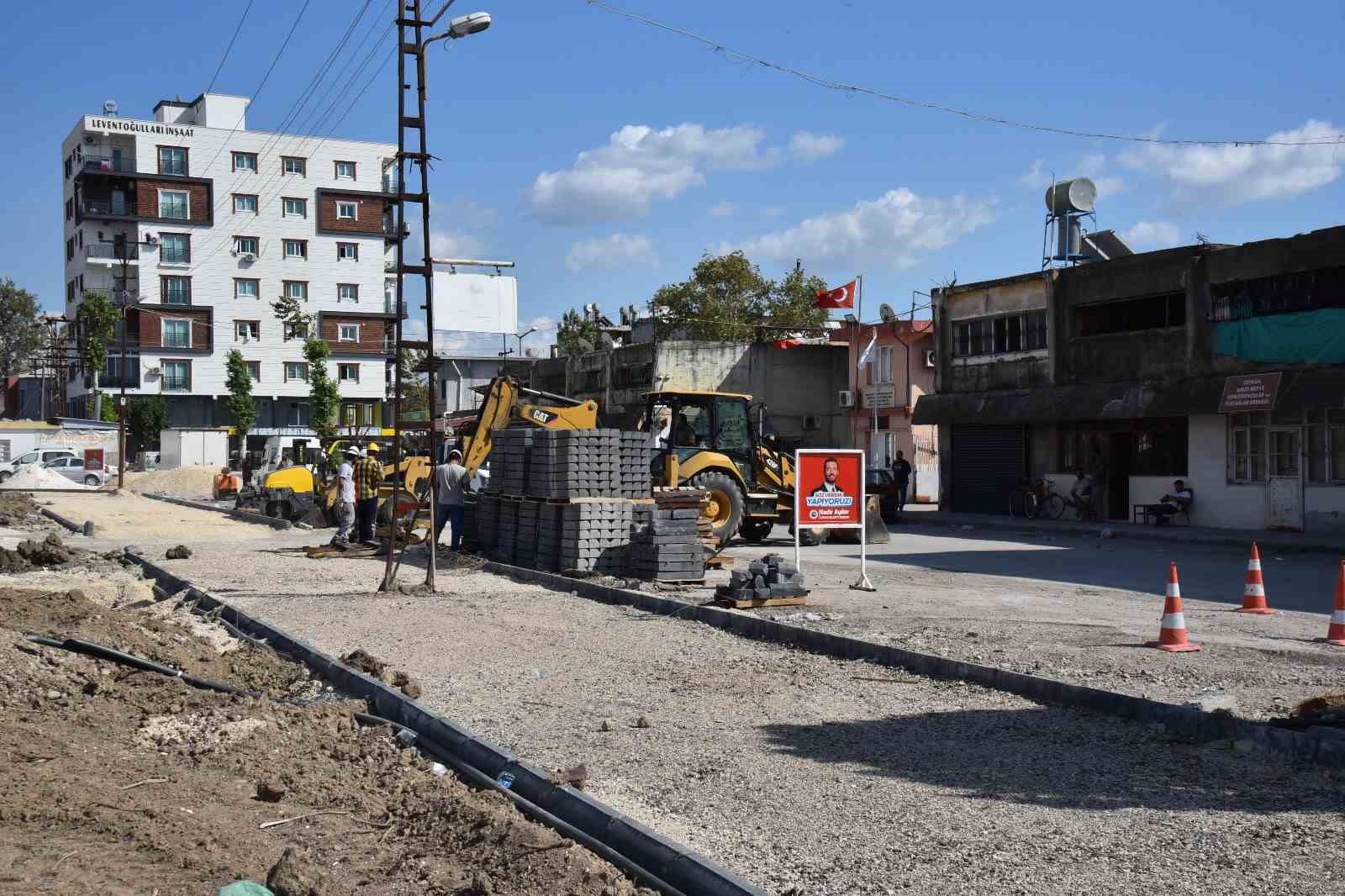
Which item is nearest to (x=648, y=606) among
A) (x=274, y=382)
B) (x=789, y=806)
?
(x=789, y=806)

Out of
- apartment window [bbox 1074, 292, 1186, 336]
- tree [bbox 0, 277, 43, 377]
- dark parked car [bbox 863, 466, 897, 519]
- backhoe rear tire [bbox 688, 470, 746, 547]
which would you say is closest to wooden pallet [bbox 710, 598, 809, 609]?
backhoe rear tire [bbox 688, 470, 746, 547]

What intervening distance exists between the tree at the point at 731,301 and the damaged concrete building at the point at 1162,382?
28.2 metres

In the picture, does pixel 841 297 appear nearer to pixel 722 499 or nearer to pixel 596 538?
pixel 722 499

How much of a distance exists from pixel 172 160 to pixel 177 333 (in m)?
10.9

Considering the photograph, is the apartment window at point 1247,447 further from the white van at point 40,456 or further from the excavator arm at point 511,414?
the white van at point 40,456

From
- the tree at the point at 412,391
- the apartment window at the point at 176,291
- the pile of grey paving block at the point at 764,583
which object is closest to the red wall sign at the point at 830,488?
the pile of grey paving block at the point at 764,583

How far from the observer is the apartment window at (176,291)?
8250cm

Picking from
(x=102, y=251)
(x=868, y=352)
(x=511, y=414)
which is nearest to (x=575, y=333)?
(x=102, y=251)

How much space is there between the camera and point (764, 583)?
14.5m

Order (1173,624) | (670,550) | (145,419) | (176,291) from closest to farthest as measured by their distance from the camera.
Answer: (1173,624), (670,550), (145,419), (176,291)

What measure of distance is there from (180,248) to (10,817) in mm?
83645

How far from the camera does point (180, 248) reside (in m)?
83.2

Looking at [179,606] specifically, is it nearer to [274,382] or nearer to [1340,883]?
[1340,883]

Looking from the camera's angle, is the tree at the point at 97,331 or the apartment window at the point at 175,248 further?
the apartment window at the point at 175,248
